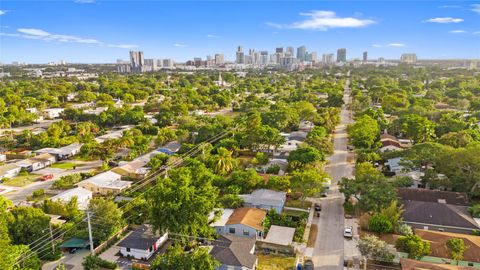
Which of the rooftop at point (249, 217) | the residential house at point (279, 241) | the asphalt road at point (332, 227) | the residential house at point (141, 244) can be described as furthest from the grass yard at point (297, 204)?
the residential house at point (141, 244)

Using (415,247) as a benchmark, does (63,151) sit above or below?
above

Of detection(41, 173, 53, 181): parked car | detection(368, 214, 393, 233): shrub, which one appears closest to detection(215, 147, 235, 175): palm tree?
detection(368, 214, 393, 233): shrub

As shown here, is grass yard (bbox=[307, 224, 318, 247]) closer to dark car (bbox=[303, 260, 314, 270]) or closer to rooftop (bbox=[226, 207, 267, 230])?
dark car (bbox=[303, 260, 314, 270])

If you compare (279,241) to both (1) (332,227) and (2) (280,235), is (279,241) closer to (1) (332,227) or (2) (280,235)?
(2) (280,235)

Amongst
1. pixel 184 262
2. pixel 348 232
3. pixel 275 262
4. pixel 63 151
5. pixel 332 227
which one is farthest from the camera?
pixel 63 151

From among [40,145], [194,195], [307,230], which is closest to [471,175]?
[307,230]

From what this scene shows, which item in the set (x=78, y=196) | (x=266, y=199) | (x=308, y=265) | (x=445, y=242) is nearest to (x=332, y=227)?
(x=266, y=199)

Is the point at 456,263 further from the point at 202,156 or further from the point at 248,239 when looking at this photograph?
the point at 202,156

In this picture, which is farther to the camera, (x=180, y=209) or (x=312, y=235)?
(x=312, y=235)
